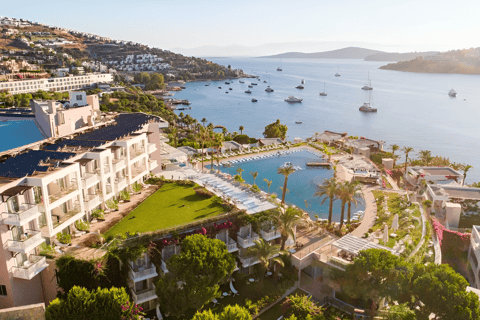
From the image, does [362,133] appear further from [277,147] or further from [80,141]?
[80,141]

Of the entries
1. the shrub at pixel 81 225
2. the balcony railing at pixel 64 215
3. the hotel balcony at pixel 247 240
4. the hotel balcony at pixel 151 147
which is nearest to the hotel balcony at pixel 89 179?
the balcony railing at pixel 64 215

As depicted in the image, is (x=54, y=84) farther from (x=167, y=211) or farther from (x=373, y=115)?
(x=373, y=115)

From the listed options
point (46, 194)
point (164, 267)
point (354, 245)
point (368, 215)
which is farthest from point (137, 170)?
point (368, 215)

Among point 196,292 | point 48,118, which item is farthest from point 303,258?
point 48,118

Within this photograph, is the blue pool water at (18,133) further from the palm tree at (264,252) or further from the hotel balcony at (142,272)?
the palm tree at (264,252)

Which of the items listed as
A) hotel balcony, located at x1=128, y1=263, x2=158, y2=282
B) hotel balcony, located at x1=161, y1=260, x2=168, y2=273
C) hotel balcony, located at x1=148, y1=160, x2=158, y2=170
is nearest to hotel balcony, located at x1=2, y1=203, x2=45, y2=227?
hotel balcony, located at x1=128, y1=263, x2=158, y2=282

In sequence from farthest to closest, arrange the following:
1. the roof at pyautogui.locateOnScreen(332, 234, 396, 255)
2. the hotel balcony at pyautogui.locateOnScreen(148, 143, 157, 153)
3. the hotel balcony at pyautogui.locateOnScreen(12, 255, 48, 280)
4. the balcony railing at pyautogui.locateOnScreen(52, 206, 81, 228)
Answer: the hotel balcony at pyautogui.locateOnScreen(148, 143, 157, 153) → the roof at pyautogui.locateOnScreen(332, 234, 396, 255) → the balcony railing at pyautogui.locateOnScreen(52, 206, 81, 228) → the hotel balcony at pyautogui.locateOnScreen(12, 255, 48, 280)

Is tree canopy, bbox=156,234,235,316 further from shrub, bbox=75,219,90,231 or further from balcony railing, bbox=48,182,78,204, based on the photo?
balcony railing, bbox=48,182,78,204
